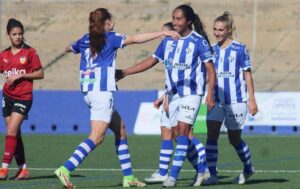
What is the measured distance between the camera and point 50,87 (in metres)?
34.7

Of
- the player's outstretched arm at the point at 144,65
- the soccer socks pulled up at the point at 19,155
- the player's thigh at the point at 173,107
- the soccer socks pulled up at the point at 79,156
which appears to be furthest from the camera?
the soccer socks pulled up at the point at 19,155

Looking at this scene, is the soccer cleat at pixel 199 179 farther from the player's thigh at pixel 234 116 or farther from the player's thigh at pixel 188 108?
the player's thigh at pixel 188 108

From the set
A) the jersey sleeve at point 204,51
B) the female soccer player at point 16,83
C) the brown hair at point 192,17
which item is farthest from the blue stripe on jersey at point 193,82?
the female soccer player at point 16,83

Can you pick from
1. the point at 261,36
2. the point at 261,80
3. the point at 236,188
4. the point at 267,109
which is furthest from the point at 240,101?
the point at 261,36

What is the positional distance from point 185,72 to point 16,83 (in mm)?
2612

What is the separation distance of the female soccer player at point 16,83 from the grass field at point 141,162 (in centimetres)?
56

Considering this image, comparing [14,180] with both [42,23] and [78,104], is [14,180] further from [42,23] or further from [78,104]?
[42,23]

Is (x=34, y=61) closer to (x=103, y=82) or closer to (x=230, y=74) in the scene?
(x=103, y=82)

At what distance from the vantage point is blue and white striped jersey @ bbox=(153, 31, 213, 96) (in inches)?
459

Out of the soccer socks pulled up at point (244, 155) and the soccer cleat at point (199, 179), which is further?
the soccer socks pulled up at point (244, 155)

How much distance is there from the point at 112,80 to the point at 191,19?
1.15 metres

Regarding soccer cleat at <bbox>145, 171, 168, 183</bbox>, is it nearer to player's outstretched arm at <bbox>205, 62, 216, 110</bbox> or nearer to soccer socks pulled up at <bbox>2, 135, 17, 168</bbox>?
player's outstretched arm at <bbox>205, 62, 216, 110</bbox>

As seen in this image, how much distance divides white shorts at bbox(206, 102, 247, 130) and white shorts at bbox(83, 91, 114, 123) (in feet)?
5.28

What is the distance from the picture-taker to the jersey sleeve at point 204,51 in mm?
11570
